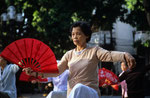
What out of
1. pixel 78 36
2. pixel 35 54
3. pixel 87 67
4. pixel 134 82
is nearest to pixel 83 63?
pixel 87 67

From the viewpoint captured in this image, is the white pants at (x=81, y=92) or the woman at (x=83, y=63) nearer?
the white pants at (x=81, y=92)

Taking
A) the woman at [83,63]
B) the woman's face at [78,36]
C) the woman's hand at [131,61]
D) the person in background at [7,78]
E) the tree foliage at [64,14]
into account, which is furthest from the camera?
the tree foliage at [64,14]

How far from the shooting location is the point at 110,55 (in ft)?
11.3

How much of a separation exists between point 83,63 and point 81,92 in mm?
529

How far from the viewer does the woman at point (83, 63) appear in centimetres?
341

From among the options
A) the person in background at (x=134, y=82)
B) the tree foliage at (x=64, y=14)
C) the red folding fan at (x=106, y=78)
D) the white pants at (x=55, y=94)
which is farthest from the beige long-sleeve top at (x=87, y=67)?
the tree foliage at (x=64, y=14)

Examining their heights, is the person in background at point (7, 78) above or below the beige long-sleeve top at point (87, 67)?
below

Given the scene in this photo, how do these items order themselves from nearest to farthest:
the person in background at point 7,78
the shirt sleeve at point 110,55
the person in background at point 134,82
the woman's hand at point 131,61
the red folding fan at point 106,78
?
the woman's hand at point 131,61 < the shirt sleeve at point 110,55 < the person in background at point 7,78 < the red folding fan at point 106,78 < the person in background at point 134,82

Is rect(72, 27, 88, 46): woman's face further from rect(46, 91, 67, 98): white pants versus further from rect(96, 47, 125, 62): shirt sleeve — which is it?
rect(46, 91, 67, 98): white pants

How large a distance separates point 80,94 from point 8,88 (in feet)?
13.2

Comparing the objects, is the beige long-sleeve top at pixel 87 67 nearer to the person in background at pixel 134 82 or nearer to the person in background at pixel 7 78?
the person in background at pixel 7 78

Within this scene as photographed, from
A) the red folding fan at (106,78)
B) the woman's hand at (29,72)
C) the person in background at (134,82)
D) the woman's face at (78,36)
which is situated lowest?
the person in background at (134,82)

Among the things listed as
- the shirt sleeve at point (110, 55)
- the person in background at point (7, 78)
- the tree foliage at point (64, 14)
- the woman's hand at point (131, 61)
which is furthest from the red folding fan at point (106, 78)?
the tree foliage at point (64, 14)

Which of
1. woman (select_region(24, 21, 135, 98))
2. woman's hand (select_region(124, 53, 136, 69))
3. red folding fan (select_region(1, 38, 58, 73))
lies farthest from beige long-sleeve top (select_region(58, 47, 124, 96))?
woman's hand (select_region(124, 53, 136, 69))
